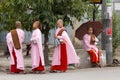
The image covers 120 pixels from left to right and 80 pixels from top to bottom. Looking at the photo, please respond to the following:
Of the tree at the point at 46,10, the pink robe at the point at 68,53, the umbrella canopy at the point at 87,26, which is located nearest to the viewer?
the pink robe at the point at 68,53

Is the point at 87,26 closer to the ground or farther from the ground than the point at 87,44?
farther from the ground

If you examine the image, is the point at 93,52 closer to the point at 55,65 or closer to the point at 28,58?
the point at 55,65

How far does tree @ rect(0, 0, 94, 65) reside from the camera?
1709 centimetres

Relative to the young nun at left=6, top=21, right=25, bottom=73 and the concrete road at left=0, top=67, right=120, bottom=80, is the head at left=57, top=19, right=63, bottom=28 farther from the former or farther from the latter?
the concrete road at left=0, top=67, right=120, bottom=80

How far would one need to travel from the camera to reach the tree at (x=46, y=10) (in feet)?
56.1

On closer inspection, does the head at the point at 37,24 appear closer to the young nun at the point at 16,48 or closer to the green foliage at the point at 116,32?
the young nun at the point at 16,48

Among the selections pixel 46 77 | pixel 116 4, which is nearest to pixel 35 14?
pixel 46 77

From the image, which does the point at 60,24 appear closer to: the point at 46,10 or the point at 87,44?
the point at 46,10

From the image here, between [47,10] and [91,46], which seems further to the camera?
[91,46]

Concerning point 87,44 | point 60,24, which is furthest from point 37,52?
point 87,44

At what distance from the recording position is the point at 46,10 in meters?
17.2

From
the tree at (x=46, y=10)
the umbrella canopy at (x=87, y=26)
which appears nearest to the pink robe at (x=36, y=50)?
the tree at (x=46, y=10)

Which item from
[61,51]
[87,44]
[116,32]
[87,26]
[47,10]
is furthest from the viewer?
[116,32]

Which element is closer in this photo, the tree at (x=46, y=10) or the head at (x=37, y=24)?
the head at (x=37, y=24)
